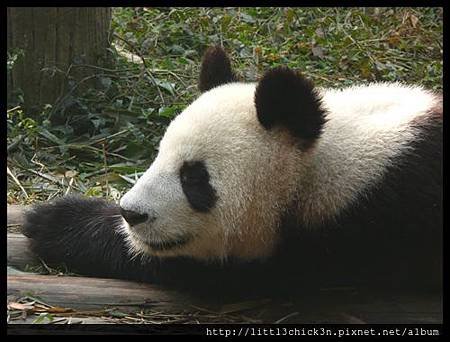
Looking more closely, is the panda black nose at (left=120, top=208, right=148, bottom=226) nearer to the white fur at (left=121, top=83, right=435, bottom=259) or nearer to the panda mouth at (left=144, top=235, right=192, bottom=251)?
the white fur at (left=121, top=83, right=435, bottom=259)

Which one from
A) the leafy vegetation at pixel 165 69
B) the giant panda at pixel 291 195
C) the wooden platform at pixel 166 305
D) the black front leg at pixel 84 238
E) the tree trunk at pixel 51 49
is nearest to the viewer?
the wooden platform at pixel 166 305

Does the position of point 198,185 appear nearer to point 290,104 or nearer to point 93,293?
point 290,104

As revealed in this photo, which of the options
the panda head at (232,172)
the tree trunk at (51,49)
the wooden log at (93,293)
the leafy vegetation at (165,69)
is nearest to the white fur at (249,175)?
the panda head at (232,172)

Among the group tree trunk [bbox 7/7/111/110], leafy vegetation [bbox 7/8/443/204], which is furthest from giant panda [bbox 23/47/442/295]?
tree trunk [bbox 7/7/111/110]

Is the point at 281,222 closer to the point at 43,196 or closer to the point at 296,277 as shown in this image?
the point at 296,277

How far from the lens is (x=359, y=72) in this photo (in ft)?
20.1

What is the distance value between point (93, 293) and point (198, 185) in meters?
0.72

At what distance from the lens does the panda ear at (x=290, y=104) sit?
3777 mm

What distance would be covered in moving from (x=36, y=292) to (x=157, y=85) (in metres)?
2.43

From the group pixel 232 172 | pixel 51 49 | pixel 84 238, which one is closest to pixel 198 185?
pixel 232 172

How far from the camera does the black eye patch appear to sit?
382 cm

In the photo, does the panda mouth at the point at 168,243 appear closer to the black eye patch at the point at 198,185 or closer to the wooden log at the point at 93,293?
the black eye patch at the point at 198,185

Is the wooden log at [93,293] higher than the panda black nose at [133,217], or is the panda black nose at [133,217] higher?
the panda black nose at [133,217]
